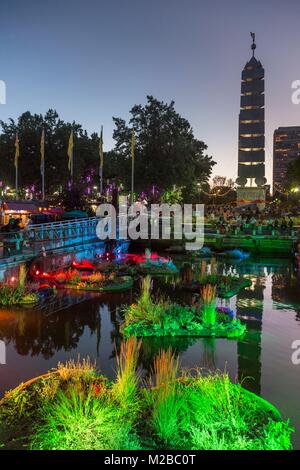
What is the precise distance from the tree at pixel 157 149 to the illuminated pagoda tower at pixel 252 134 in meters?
24.6

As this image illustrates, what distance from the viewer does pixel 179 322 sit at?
14.8 meters

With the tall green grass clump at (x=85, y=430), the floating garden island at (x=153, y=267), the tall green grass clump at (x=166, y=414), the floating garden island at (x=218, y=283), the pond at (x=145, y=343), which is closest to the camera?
the tall green grass clump at (x=85, y=430)

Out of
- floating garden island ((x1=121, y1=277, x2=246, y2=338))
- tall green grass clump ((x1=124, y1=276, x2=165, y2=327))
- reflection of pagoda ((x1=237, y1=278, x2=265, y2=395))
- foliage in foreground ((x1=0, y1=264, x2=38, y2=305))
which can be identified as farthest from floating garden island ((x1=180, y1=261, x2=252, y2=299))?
foliage in foreground ((x1=0, y1=264, x2=38, y2=305))

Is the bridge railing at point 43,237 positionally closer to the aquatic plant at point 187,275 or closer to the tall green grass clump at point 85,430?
the aquatic plant at point 187,275

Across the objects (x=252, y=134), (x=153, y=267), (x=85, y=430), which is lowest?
(x=85, y=430)

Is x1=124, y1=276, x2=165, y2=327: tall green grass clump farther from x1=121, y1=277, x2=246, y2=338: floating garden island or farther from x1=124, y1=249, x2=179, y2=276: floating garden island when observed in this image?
x1=124, y1=249, x2=179, y2=276: floating garden island

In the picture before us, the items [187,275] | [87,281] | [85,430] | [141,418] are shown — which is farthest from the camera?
[187,275]

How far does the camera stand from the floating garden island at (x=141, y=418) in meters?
7.10

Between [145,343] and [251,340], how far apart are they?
10.7 feet

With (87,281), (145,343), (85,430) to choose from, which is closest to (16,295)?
(87,281)

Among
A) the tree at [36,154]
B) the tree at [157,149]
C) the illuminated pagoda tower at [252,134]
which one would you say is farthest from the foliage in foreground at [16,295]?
the illuminated pagoda tower at [252,134]

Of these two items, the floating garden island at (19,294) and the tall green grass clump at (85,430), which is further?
the floating garden island at (19,294)

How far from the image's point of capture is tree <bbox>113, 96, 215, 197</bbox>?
5406 centimetres

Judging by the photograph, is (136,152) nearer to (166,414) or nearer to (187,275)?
(187,275)
